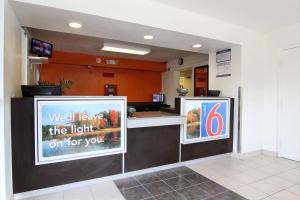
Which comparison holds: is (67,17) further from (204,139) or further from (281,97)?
(281,97)

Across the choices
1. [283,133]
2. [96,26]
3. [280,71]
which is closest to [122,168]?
[96,26]

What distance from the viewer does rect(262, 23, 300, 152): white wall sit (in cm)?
394

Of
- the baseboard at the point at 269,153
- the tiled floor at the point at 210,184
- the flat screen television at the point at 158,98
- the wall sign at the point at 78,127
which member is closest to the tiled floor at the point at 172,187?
the tiled floor at the point at 210,184

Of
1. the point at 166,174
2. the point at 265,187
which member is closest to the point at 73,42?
the point at 166,174

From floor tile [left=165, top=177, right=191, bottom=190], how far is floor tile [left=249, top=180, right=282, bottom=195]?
3.18 ft

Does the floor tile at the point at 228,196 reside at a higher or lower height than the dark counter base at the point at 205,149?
lower

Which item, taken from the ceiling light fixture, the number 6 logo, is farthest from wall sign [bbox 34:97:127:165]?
the ceiling light fixture

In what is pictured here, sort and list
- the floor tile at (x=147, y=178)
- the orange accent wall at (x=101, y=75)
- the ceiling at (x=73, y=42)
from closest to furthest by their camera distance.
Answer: the floor tile at (x=147, y=178)
the ceiling at (x=73, y=42)
the orange accent wall at (x=101, y=75)

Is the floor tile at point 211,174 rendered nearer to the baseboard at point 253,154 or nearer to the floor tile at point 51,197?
the baseboard at point 253,154

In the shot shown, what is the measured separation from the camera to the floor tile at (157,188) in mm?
2568

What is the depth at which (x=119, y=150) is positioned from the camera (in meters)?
2.87

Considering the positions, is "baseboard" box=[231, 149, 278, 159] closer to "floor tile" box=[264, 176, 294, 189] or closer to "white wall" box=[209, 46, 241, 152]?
"white wall" box=[209, 46, 241, 152]

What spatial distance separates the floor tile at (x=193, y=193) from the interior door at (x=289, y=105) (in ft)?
8.05

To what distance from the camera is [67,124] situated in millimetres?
2518
